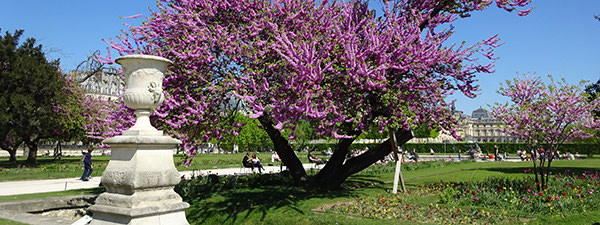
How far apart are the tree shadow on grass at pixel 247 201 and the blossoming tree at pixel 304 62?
150cm

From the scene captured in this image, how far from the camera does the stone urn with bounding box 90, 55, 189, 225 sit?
505 cm

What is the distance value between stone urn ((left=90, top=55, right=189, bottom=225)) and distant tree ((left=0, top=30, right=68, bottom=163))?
19691 mm

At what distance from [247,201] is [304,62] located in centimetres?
Result: 425

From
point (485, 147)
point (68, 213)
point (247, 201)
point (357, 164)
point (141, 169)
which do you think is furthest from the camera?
point (485, 147)

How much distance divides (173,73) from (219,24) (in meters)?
2.05

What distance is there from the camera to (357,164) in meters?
13.2

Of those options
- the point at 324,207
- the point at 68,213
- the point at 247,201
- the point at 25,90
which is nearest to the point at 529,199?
the point at 324,207

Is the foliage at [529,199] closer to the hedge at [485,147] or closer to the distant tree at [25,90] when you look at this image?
the distant tree at [25,90]

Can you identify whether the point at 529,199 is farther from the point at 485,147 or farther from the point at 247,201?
the point at 485,147

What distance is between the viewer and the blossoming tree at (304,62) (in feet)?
29.9

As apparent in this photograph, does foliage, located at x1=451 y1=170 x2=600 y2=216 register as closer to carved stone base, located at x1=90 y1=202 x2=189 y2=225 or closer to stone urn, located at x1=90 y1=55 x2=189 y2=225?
carved stone base, located at x1=90 y1=202 x2=189 y2=225

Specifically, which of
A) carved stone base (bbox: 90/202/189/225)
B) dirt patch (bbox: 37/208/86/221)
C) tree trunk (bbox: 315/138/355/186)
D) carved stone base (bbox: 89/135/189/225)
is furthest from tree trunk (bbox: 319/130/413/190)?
carved stone base (bbox: 89/135/189/225)

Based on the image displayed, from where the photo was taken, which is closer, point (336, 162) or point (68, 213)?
point (68, 213)

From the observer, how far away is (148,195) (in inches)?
204
